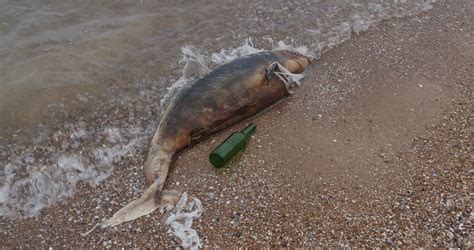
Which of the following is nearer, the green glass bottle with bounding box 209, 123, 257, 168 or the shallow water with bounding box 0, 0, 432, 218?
the green glass bottle with bounding box 209, 123, 257, 168

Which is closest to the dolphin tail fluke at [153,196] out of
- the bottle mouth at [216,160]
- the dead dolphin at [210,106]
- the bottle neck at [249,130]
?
the dead dolphin at [210,106]

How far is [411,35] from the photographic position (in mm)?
6117

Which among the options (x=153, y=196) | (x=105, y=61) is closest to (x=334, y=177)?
(x=153, y=196)

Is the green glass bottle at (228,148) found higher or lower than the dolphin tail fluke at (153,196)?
higher

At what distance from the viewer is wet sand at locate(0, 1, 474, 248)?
11.7 ft

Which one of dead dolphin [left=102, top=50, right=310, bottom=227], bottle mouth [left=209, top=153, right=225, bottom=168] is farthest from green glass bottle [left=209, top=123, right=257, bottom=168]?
dead dolphin [left=102, top=50, right=310, bottom=227]

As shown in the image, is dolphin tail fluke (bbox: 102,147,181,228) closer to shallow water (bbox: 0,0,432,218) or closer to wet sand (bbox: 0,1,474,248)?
wet sand (bbox: 0,1,474,248)

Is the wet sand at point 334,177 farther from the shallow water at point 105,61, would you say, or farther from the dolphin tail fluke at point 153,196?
the shallow water at point 105,61

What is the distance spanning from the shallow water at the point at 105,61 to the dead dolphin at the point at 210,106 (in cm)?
48

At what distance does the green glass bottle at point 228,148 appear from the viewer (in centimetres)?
407

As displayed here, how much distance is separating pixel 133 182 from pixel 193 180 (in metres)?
0.59

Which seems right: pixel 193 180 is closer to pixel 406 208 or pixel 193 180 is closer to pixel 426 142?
pixel 406 208

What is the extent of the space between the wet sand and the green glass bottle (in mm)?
126

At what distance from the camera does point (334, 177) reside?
158 inches
